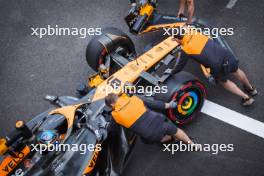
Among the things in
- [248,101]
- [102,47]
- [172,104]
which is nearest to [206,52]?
[172,104]

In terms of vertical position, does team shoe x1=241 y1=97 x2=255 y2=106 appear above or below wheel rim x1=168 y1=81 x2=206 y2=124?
below

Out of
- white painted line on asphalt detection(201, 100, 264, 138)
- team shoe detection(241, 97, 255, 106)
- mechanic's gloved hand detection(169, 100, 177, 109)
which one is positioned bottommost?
white painted line on asphalt detection(201, 100, 264, 138)

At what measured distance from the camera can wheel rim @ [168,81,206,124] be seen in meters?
5.40

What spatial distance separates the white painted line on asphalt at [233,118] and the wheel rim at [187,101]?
330mm

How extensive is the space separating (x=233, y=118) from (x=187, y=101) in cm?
86

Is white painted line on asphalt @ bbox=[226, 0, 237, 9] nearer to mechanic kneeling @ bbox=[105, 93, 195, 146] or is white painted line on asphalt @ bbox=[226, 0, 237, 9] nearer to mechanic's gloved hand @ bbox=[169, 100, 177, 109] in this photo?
mechanic's gloved hand @ bbox=[169, 100, 177, 109]

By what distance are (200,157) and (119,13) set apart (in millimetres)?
3617

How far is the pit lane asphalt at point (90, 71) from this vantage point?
550cm

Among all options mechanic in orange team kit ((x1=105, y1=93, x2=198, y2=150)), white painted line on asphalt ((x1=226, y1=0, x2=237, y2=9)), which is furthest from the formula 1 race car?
mechanic in orange team kit ((x1=105, y1=93, x2=198, y2=150))

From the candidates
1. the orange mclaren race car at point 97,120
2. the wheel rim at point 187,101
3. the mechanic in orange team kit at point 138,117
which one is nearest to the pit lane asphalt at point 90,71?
the wheel rim at point 187,101

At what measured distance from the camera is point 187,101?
5.62 m

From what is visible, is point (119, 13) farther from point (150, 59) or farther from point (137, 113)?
point (137, 113)

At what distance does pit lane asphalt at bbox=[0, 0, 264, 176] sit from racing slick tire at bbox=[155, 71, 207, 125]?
27 cm

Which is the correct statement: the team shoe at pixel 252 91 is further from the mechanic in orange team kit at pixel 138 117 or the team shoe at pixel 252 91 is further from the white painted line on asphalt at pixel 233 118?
the mechanic in orange team kit at pixel 138 117
